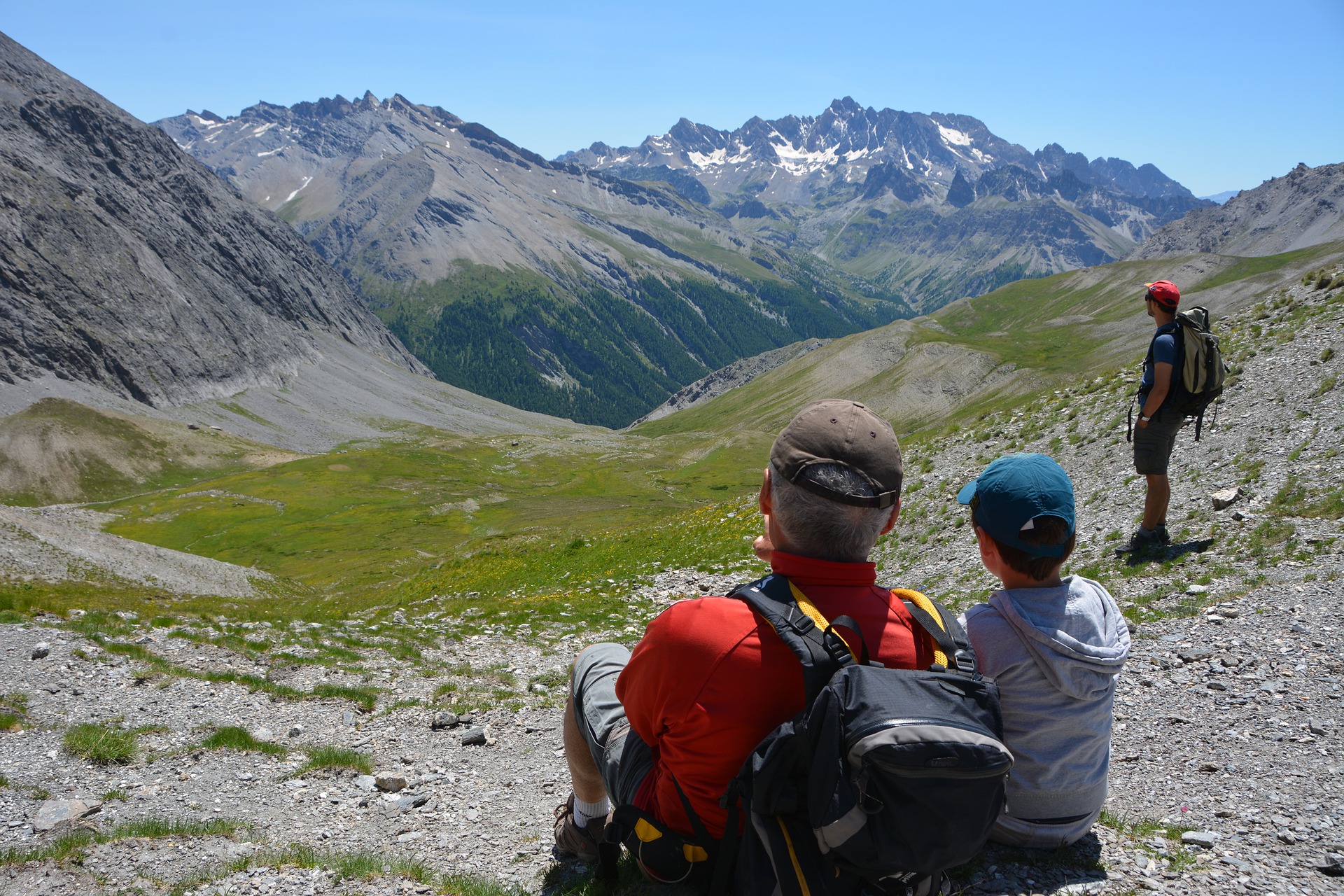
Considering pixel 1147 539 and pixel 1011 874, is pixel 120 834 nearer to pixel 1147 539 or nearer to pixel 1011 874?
pixel 1011 874

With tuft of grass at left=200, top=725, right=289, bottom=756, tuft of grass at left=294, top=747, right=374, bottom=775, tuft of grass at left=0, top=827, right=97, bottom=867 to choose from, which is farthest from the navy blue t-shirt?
tuft of grass at left=0, top=827, right=97, bottom=867

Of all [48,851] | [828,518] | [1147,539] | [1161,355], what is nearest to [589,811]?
[828,518]

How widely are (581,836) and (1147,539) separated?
14167mm

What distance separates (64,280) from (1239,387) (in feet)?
666

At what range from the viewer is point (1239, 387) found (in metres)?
21.4

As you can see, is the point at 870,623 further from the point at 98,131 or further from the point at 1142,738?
the point at 98,131

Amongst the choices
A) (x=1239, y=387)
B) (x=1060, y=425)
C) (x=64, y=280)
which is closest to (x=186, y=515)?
(x=1060, y=425)

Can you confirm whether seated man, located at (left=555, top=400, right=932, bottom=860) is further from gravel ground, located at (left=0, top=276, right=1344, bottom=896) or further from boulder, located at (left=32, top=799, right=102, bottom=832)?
boulder, located at (left=32, top=799, right=102, bottom=832)

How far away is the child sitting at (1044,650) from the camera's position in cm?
569

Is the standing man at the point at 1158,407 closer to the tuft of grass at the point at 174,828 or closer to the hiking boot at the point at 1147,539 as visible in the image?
the hiking boot at the point at 1147,539

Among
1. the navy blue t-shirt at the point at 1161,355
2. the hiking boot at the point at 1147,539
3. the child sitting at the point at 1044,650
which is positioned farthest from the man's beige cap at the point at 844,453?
the hiking boot at the point at 1147,539

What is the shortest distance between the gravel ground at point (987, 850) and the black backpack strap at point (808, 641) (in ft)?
8.89

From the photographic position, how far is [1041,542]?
5.84 m

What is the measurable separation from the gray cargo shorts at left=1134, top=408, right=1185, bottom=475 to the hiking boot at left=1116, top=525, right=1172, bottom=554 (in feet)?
5.44
